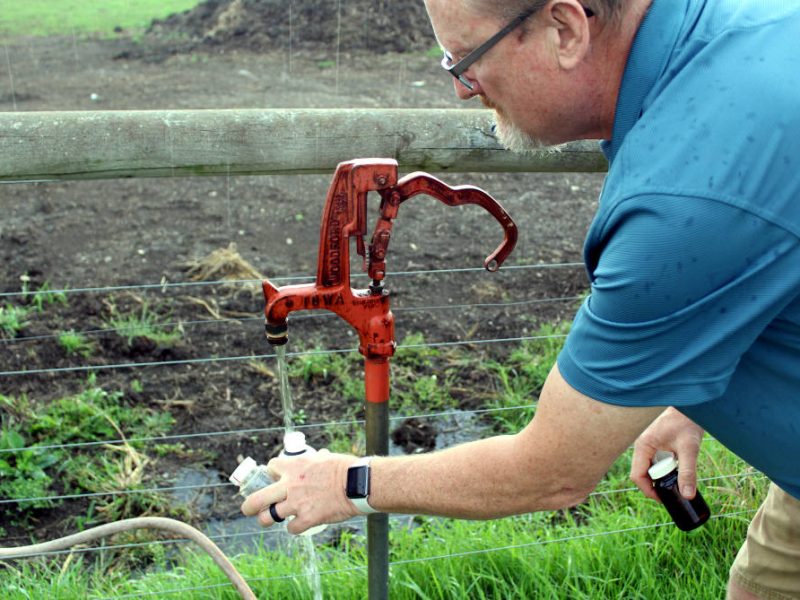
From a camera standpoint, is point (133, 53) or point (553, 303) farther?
point (133, 53)

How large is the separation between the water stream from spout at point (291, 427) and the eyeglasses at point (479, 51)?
0.57m

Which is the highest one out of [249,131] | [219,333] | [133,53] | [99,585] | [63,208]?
[249,131]

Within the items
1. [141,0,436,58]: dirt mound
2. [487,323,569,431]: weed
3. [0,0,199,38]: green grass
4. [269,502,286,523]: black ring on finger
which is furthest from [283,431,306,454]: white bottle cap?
[0,0,199,38]: green grass

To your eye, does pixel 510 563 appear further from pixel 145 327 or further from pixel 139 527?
pixel 145 327

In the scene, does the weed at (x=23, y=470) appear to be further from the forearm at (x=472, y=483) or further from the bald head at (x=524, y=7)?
the bald head at (x=524, y=7)

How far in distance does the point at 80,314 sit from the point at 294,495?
292cm

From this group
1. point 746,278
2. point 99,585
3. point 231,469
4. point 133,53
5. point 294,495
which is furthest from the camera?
point 133,53

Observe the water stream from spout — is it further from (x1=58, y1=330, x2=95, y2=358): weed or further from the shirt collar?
(x1=58, y1=330, x2=95, y2=358): weed

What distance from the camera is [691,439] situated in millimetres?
2080

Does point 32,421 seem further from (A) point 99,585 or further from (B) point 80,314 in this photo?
(A) point 99,585

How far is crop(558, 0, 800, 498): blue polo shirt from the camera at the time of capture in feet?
4.20

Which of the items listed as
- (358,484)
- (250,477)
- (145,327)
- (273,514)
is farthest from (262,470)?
(145,327)

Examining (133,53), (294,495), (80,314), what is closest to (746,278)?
(294,495)

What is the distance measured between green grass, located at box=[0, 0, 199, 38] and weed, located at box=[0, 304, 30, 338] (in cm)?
855
